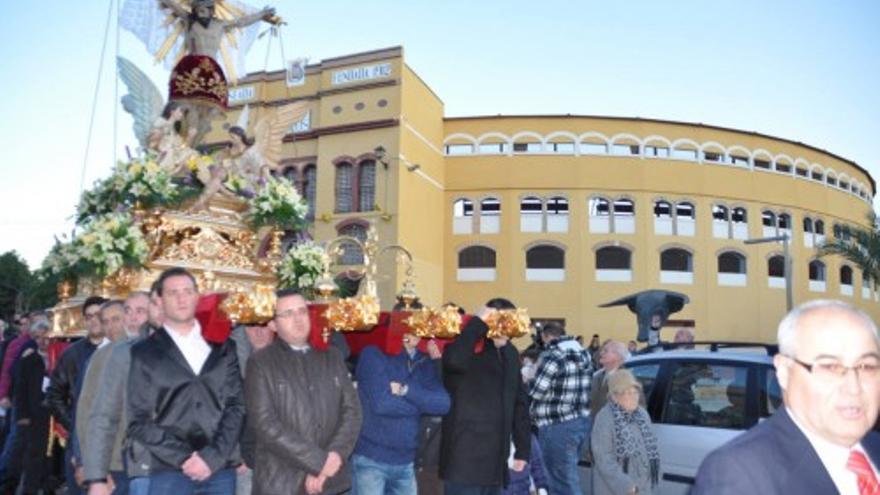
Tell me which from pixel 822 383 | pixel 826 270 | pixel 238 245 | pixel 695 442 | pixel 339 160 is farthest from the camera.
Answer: pixel 826 270

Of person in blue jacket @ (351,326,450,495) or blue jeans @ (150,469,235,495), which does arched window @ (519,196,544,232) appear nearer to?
person in blue jacket @ (351,326,450,495)

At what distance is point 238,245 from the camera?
9.41 metres

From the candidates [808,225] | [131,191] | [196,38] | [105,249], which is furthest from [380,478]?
[808,225]

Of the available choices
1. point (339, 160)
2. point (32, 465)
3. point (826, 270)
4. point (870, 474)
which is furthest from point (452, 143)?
point (870, 474)

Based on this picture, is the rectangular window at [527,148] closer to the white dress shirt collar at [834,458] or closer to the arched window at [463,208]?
the arched window at [463,208]

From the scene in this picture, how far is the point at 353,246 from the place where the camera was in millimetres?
31562

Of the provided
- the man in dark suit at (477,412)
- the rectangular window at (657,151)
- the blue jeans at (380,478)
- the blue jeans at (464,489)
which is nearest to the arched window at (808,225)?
the rectangular window at (657,151)

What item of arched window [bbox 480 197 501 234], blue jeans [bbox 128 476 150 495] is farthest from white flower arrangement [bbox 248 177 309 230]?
arched window [bbox 480 197 501 234]

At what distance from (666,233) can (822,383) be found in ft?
111

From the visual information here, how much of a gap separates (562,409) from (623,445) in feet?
5.87

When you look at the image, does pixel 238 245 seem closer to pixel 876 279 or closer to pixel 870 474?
pixel 870 474

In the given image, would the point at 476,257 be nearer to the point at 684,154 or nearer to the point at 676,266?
the point at 676,266

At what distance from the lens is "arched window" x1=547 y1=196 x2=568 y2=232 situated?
112 feet

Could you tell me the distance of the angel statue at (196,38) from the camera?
980 cm
